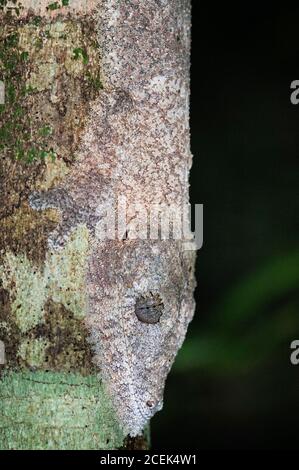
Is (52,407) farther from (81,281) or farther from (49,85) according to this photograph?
(49,85)

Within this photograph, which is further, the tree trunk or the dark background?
the dark background

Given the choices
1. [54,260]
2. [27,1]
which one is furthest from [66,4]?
[54,260]

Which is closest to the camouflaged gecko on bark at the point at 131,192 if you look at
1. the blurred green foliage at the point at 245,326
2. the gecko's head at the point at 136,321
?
the gecko's head at the point at 136,321

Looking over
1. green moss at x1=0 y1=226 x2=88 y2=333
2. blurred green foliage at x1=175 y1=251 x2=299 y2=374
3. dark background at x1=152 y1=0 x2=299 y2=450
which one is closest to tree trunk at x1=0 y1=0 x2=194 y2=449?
green moss at x1=0 y1=226 x2=88 y2=333

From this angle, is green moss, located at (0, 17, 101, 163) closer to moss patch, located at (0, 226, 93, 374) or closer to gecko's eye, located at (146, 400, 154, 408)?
moss patch, located at (0, 226, 93, 374)

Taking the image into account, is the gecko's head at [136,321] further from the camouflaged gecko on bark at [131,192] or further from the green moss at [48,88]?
the green moss at [48,88]

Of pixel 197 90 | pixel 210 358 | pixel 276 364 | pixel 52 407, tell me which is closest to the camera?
pixel 52 407

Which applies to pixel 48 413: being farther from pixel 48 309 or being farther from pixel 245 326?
pixel 245 326
